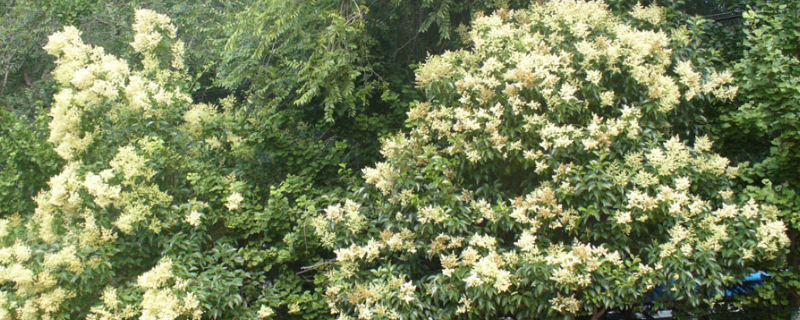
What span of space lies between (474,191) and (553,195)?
2.92ft

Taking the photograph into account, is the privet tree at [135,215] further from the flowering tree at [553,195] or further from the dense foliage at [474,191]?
the flowering tree at [553,195]

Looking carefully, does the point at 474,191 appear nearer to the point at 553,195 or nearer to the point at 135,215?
the point at 553,195

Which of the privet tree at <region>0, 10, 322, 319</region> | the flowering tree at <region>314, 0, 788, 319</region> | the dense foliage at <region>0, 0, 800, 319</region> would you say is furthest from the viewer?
the privet tree at <region>0, 10, 322, 319</region>

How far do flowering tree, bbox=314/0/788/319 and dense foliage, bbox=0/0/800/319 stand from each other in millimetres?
24

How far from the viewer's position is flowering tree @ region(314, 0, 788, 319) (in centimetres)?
479

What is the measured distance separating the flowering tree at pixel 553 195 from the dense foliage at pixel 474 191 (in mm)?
24

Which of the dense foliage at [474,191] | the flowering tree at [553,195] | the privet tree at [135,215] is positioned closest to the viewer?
the flowering tree at [553,195]

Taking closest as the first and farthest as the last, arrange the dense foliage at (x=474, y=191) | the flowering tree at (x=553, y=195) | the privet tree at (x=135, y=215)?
the flowering tree at (x=553, y=195) → the dense foliage at (x=474, y=191) → the privet tree at (x=135, y=215)

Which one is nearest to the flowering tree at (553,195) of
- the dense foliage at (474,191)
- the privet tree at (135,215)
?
the dense foliage at (474,191)

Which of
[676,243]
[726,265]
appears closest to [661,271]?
[676,243]

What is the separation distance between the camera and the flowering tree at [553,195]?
4.79 meters

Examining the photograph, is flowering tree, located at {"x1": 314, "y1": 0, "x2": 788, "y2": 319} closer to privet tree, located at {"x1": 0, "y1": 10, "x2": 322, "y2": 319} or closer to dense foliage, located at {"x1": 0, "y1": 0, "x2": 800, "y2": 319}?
dense foliage, located at {"x1": 0, "y1": 0, "x2": 800, "y2": 319}

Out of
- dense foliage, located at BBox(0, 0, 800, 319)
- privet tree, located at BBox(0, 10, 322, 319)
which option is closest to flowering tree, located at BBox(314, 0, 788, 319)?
dense foliage, located at BBox(0, 0, 800, 319)

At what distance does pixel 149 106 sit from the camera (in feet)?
19.8
